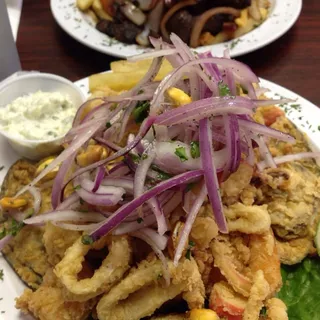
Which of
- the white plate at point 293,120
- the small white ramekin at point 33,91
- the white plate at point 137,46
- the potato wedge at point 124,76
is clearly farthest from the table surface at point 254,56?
the potato wedge at point 124,76

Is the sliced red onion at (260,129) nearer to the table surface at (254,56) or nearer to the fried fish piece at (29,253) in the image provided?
the fried fish piece at (29,253)

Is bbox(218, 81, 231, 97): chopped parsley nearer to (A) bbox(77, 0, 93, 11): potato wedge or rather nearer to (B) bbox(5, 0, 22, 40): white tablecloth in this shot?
(A) bbox(77, 0, 93, 11): potato wedge

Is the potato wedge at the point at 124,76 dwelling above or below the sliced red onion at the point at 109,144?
below

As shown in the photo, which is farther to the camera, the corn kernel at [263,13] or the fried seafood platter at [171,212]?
the corn kernel at [263,13]

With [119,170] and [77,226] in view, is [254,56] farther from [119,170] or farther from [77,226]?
[77,226]

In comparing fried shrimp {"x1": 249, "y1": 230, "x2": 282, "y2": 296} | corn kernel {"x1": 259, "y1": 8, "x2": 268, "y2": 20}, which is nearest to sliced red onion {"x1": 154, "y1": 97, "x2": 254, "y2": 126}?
fried shrimp {"x1": 249, "y1": 230, "x2": 282, "y2": 296}

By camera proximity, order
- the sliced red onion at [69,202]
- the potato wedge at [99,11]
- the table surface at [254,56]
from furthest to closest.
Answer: the potato wedge at [99,11], the table surface at [254,56], the sliced red onion at [69,202]

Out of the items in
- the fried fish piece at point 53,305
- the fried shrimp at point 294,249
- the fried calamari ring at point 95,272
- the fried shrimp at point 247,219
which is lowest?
the fried shrimp at point 294,249

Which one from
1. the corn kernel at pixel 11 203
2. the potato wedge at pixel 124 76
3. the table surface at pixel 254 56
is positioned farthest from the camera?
the table surface at pixel 254 56
